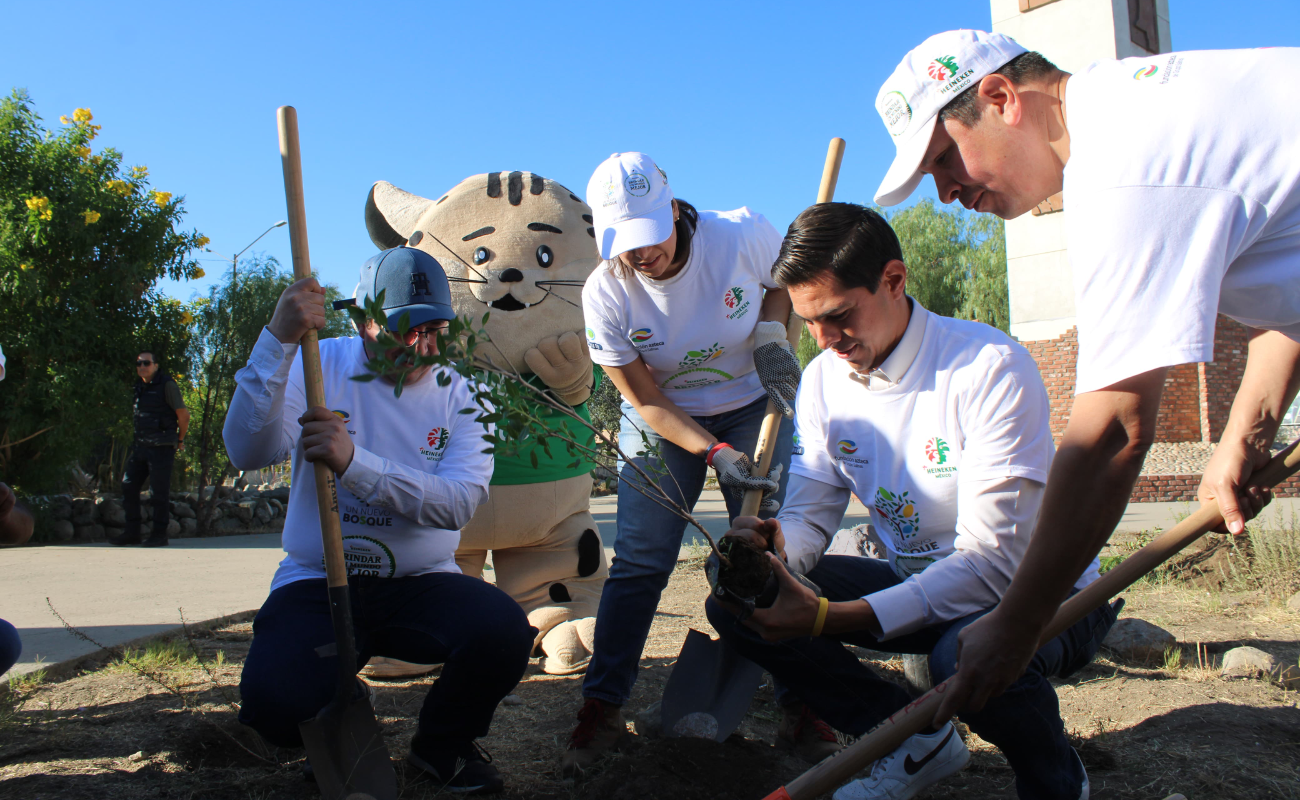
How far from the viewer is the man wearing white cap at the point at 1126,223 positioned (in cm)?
129

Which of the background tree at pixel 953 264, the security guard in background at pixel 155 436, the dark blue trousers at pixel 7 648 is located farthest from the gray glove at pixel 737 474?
the background tree at pixel 953 264

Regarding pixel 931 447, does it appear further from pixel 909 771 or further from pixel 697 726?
pixel 697 726

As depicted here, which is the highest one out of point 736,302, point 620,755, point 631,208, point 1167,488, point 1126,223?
point 631,208

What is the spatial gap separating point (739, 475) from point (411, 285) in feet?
4.03

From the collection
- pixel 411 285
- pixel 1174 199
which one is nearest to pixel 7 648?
pixel 411 285

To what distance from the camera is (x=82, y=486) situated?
37.6 feet

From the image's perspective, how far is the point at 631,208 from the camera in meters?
2.87

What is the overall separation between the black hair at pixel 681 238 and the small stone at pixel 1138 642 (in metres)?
2.37

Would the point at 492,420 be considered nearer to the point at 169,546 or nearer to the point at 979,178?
the point at 979,178

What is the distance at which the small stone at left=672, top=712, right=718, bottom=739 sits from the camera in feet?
8.34

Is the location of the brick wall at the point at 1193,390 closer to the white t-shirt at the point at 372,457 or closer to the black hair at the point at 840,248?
the black hair at the point at 840,248

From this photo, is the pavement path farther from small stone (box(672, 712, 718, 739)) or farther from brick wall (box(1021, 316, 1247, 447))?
brick wall (box(1021, 316, 1247, 447))

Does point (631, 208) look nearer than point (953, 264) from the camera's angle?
Yes

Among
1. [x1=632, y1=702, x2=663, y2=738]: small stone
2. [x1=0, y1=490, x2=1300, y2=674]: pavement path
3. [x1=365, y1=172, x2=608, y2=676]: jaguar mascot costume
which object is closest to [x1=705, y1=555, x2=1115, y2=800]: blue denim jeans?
[x1=632, y1=702, x2=663, y2=738]: small stone
